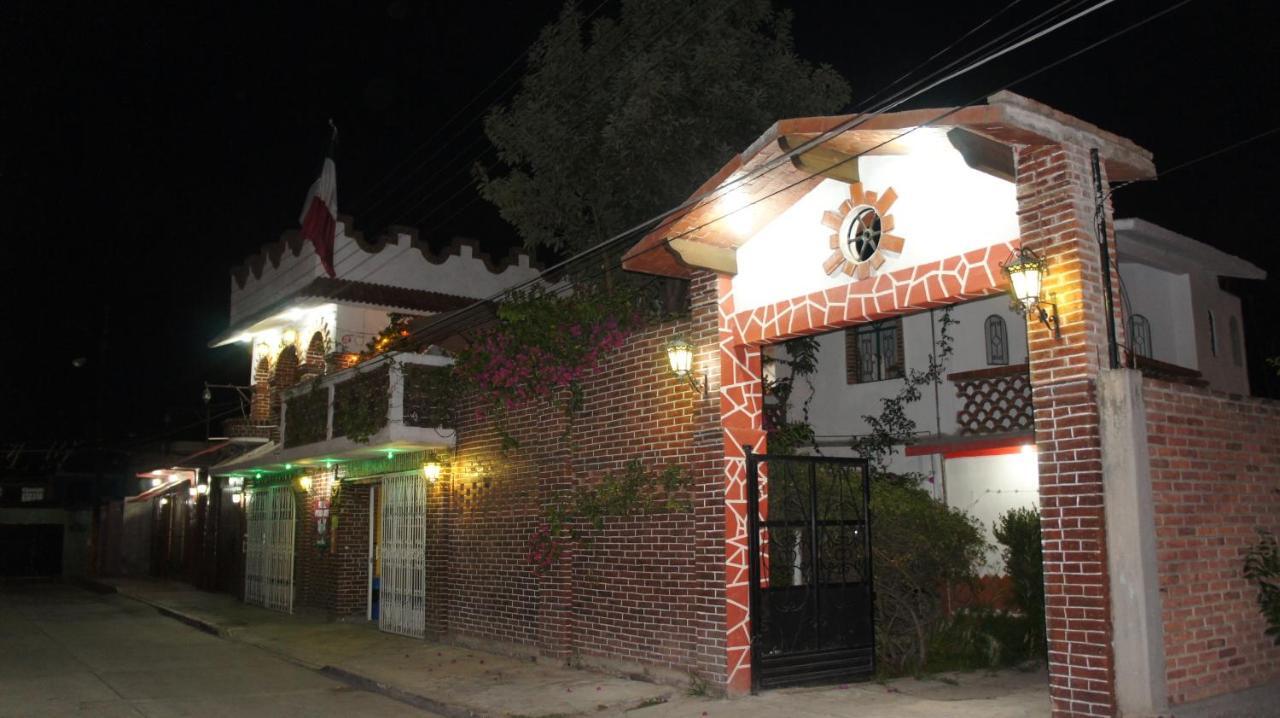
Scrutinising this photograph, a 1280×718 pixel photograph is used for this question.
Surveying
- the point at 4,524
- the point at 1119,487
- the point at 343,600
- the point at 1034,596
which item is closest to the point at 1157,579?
the point at 1119,487

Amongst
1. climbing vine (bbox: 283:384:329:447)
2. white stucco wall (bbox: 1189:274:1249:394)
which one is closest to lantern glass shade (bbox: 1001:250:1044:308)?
white stucco wall (bbox: 1189:274:1249:394)

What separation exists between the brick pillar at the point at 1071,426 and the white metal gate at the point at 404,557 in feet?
35.9

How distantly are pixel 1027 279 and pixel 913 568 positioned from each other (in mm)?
4666

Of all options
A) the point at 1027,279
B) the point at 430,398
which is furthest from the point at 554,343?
the point at 1027,279

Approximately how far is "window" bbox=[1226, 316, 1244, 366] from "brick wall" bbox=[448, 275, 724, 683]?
12.5 metres

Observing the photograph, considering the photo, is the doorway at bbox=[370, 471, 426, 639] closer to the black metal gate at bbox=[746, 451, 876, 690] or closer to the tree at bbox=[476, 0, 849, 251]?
the tree at bbox=[476, 0, 849, 251]

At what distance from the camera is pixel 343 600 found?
62.9 ft

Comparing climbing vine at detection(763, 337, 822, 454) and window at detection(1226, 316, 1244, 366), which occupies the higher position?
window at detection(1226, 316, 1244, 366)

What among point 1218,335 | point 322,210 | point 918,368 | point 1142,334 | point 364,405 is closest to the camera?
point 364,405

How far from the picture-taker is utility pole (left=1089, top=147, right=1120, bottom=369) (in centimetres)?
758

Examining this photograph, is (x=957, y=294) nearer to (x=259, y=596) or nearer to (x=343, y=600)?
(x=343, y=600)

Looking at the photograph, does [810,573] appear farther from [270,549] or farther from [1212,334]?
[270,549]

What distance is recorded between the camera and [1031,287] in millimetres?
7695

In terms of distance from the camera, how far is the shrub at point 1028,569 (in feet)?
38.0
